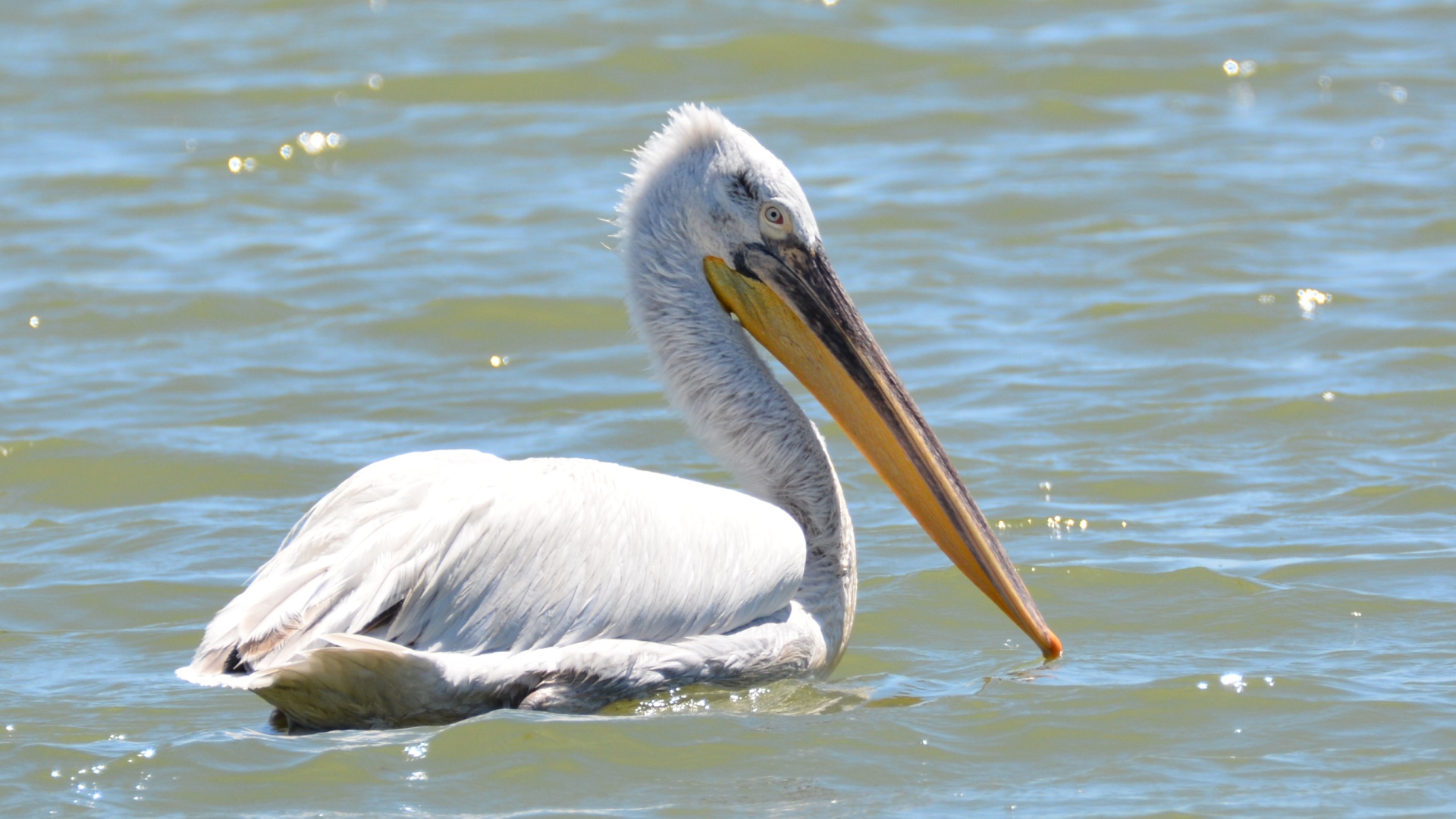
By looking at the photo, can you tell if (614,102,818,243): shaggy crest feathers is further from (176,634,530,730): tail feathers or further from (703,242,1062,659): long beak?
(176,634,530,730): tail feathers

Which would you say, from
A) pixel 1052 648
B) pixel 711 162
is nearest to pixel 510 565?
pixel 711 162

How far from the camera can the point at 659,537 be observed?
Answer: 4.11 metres

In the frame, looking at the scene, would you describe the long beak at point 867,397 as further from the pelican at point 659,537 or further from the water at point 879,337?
the water at point 879,337

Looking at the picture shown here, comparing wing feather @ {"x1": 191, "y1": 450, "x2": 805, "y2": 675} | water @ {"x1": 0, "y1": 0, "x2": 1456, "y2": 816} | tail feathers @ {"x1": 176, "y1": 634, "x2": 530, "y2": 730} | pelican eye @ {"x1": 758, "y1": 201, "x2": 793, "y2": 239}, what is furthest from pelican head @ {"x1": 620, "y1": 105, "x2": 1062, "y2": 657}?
tail feathers @ {"x1": 176, "y1": 634, "x2": 530, "y2": 730}

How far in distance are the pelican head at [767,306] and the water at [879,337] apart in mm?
391

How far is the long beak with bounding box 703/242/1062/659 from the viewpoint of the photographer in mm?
4727

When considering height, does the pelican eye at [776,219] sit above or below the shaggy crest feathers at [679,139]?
below

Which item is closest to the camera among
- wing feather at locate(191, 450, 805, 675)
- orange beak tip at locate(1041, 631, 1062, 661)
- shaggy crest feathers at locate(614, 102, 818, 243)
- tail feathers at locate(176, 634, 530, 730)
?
tail feathers at locate(176, 634, 530, 730)

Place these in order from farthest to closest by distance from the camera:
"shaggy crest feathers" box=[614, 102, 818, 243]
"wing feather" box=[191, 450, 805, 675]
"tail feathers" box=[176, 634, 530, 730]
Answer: "shaggy crest feathers" box=[614, 102, 818, 243] < "wing feather" box=[191, 450, 805, 675] < "tail feathers" box=[176, 634, 530, 730]

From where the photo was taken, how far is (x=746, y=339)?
4941 millimetres

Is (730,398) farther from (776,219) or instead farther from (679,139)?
(679,139)

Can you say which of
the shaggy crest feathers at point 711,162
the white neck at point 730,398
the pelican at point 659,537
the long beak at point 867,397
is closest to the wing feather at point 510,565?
the pelican at point 659,537

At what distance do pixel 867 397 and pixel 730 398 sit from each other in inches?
13.6

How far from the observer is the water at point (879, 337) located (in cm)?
396
